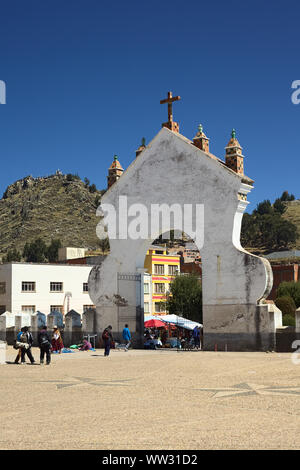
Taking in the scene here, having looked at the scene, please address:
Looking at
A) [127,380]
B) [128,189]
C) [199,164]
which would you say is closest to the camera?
[127,380]

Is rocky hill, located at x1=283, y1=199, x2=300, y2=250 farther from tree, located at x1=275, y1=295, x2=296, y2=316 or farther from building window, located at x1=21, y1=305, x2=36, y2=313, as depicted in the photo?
tree, located at x1=275, y1=295, x2=296, y2=316

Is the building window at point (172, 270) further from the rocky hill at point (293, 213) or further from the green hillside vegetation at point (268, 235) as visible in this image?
the rocky hill at point (293, 213)

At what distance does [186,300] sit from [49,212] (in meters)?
92.5

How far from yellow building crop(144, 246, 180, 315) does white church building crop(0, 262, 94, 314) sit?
47.1 feet

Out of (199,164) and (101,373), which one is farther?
(199,164)

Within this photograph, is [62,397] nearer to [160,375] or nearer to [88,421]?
[88,421]

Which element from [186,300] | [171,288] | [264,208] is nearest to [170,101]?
[186,300]

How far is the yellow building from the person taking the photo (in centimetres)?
7150

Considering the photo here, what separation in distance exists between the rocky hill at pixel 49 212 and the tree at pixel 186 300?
67.0 meters

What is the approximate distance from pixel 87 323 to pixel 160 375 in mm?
12216

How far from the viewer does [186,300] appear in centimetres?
6031

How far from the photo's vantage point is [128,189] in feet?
84.4

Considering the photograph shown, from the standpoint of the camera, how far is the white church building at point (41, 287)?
5203 cm

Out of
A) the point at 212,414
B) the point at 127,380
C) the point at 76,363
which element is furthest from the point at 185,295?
the point at 212,414
